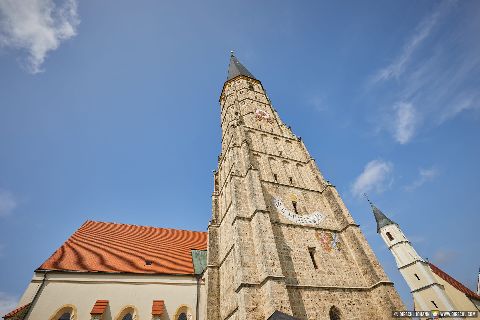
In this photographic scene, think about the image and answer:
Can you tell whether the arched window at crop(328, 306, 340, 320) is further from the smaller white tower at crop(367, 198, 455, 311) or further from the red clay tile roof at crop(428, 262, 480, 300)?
the red clay tile roof at crop(428, 262, 480, 300)

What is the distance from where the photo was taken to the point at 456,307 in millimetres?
25922

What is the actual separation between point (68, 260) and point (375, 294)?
59.5 ft

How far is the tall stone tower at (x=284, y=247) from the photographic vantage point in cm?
1186

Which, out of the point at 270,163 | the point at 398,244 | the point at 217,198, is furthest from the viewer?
the point at 398,244

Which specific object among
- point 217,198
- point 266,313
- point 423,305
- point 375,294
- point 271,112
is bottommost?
point 266,313

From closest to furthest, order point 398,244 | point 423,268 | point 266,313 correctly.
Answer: point 266,313 < point 423,268 < point 398,244

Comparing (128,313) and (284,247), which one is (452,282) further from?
(128,313)

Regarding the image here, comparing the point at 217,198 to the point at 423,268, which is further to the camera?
the point at 423,268

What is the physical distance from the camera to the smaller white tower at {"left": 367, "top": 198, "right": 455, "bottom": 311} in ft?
88.0

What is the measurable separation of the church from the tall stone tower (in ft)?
0.20

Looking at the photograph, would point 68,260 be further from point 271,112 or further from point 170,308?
point 271,112

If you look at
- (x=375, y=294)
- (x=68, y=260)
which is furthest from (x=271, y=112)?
(x=68, y=260)

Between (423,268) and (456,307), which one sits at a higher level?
(423,268)

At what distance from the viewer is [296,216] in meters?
16.2
